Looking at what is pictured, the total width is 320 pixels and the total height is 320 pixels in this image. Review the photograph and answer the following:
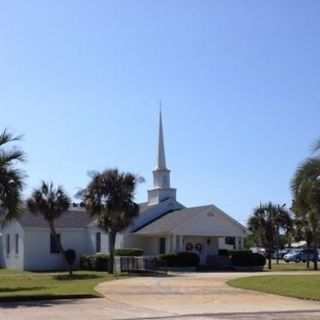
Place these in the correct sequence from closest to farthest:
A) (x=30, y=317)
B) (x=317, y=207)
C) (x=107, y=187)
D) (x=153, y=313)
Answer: (x=30, y=317)
(x=153, y=313)
(x=317, y=207)
(x=107, y=187)

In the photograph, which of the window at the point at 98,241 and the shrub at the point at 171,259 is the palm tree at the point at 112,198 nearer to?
the shrub at the point at 171,259

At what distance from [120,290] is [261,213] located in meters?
28.9

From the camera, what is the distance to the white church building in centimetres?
4841

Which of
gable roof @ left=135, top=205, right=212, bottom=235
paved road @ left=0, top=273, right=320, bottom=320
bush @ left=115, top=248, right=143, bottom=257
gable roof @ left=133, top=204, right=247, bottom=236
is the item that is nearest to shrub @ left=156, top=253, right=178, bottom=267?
gable roof @ left=133, top=204, right=247, bottom=236

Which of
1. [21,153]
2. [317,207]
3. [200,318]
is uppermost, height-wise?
[21,153]

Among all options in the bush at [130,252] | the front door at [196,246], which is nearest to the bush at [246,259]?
the front door at [196,246]

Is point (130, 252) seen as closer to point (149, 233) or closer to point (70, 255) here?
point (149, 233)

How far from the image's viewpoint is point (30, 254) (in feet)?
163

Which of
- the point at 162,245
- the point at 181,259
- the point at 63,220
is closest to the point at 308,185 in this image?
the point at 181,259

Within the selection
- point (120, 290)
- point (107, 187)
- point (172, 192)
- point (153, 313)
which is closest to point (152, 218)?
point (172, 192)

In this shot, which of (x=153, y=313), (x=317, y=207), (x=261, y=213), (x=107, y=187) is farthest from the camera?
→ (x=261, y=213)

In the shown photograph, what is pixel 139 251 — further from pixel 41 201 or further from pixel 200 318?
pixel 200 318

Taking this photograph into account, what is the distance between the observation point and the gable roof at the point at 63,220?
164 ft

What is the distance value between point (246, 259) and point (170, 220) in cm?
634
